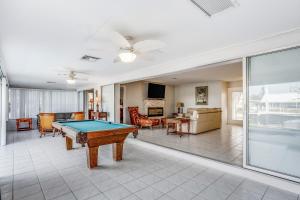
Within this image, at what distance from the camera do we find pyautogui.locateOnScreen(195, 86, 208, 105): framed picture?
31.7ft

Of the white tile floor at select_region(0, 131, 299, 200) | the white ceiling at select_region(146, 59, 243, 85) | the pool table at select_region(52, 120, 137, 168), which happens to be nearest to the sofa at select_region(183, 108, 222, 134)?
the white ceiling at select_region(146, 59, 243, 85)

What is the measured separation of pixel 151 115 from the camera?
32.1ft

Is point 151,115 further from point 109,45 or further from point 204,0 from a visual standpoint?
point 204,0

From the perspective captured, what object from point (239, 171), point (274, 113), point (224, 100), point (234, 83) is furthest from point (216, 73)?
point (239, 171)

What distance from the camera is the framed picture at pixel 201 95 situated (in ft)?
31.7

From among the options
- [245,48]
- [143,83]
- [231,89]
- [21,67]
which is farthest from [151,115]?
[245,48]

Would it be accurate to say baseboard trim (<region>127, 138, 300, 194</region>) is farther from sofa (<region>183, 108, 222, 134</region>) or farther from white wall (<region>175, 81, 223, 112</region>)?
white wall (<region>175, 81, 223, 112</region>)

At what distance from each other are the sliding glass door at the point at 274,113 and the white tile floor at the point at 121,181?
16.5 inches

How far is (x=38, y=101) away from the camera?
9.81 metres

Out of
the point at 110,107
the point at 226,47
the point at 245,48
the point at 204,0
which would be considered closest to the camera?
the point at 204,0

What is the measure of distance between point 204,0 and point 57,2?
168 cm

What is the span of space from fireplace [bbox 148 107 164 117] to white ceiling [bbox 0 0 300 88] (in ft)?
21.0

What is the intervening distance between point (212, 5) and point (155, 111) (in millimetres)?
8249

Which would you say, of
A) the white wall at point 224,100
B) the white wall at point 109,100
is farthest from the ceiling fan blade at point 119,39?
the white wall at point 224,100
